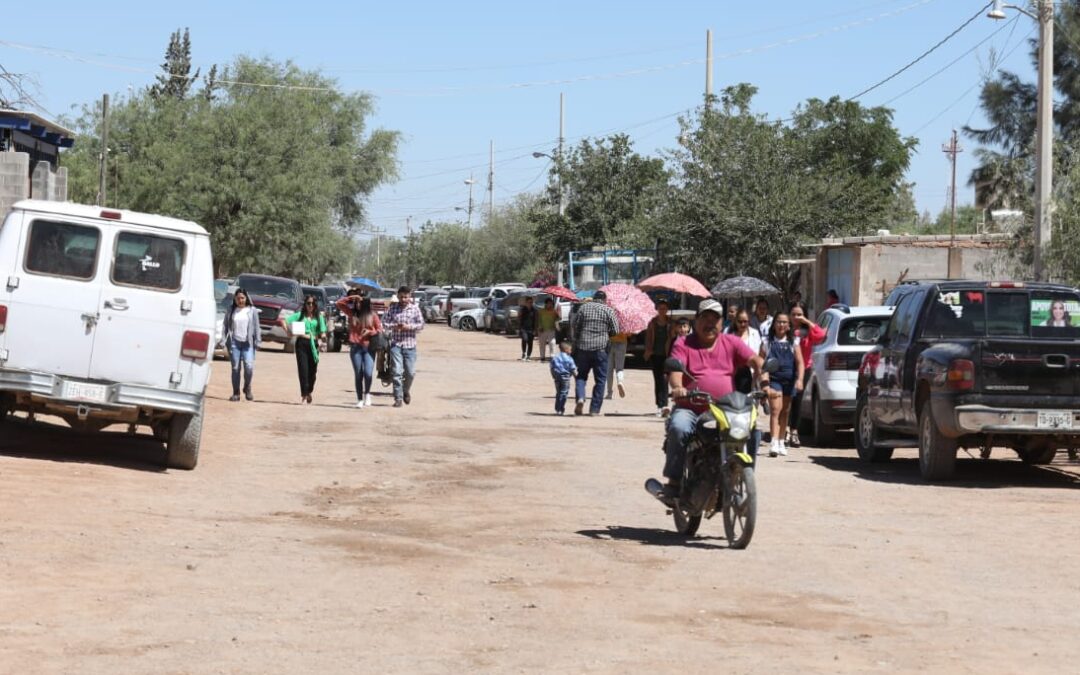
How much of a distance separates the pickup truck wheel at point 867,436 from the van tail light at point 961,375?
2627 millimetres

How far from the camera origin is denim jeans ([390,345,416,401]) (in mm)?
25281

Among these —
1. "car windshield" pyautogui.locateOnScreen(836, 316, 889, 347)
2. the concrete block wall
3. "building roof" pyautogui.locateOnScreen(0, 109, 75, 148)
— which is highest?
"building roof" pyautogui.locateOnScreen(0, 109, 75, 148)

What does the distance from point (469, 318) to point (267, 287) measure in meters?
32.0

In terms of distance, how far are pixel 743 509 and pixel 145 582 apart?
4041mm

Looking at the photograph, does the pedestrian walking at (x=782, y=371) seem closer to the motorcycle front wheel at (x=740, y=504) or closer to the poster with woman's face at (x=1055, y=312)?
the poster with woman's face at (x=1055, y=312)

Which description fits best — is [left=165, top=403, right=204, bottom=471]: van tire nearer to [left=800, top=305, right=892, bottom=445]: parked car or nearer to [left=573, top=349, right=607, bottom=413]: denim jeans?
[left=800, top=305, right=892, bottom=445]: parked car

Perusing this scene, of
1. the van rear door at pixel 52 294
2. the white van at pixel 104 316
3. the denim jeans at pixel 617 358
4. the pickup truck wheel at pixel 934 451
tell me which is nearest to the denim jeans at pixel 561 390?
the denim jeans at pixel 617 358

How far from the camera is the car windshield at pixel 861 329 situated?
20656 millimetres

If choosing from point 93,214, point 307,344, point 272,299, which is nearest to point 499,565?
point 93,214

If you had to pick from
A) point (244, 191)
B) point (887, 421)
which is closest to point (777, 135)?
point (244, 191)

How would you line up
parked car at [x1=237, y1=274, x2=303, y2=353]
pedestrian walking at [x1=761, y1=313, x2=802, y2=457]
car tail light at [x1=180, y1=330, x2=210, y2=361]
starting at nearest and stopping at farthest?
car tail light at [x1=180, y1=330, x2=210, y2=361] → pedestrian walking at [x1=761, y1=313, x2=802, y2=457] → parked car at [x1=237, y1=274, x2=303, y2=353]

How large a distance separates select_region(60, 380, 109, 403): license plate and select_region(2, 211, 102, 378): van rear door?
0.10m

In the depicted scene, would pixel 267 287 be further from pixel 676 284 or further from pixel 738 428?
pixel 738 428

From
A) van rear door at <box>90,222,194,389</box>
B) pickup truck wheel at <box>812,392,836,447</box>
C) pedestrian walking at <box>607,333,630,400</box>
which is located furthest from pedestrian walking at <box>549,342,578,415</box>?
van rear door at <box>90,222,194,389</box>
